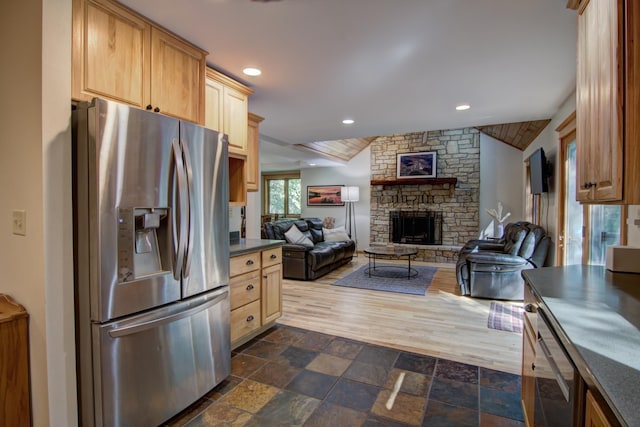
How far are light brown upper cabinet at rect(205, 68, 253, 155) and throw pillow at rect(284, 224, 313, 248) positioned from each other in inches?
116

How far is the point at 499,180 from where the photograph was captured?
7.11 meters

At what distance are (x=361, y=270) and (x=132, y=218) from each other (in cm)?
512

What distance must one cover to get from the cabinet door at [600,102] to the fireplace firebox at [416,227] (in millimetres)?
6029

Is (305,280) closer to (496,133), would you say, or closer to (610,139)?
(610,139)

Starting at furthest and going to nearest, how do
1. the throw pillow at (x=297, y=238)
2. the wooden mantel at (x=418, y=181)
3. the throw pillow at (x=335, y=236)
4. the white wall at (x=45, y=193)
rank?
the wooden mantel at (x=418, y=181) < the throw pillow at (x=335, y=236) < the throw pillow at (x=297, y=238) < the white wall at (x=45, y=193)

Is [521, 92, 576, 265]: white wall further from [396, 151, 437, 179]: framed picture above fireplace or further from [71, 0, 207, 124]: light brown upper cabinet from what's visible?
[71, 0, 207, 124]: light brown upper cabinet

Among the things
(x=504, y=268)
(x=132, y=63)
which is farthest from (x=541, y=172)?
(x=132, y=63)

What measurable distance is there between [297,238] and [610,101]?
16.0ft

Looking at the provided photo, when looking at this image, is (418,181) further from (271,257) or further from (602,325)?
(602,325)

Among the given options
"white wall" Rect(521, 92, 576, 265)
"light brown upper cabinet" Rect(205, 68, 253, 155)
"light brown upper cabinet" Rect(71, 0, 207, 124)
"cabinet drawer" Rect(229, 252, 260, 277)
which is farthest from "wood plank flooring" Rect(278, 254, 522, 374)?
"light brown upper cabinet" Rect(71, 0, 207, 124)

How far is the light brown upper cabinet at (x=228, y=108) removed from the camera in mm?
2614

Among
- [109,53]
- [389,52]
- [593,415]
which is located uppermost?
[389,52]

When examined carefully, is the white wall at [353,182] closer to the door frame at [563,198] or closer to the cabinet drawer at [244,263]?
the door frame at [563,198]

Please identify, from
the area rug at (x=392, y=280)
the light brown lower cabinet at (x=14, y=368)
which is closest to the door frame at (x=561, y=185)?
the area rug at (x=392, y=280)
